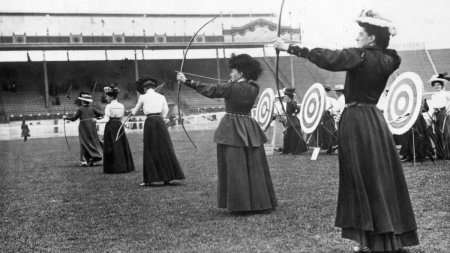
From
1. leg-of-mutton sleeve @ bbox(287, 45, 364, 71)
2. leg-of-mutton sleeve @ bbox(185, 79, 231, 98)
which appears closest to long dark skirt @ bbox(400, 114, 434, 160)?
leg-of-mutton sleeve @ bbox(185, 79, 231, 98)

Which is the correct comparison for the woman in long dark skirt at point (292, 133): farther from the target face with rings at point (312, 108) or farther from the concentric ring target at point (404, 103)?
the concentric ring target at point (404, 103)

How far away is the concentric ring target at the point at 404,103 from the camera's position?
8.02 meters

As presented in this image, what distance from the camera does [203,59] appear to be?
1668 inches

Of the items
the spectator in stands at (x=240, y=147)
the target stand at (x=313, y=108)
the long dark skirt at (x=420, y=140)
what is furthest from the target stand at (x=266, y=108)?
the spectator in stands at (x=240, y=147)

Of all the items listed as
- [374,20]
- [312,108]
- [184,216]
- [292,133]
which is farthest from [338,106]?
[374,20]

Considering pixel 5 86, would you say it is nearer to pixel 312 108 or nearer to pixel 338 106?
pixel 338 106

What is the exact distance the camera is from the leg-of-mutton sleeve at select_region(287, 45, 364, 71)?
3857 millimetres

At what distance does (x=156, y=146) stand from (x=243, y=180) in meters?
3.11

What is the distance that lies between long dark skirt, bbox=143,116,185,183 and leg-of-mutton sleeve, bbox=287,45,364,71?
198 inches

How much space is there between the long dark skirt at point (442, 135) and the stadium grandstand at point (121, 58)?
2508 cm

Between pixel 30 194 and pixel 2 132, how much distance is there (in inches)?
970

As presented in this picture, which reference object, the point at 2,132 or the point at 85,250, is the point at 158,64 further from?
the point at 85,250

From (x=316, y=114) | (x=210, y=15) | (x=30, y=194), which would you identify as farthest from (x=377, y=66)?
(x=210, y=15)

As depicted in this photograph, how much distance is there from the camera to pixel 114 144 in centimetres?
1123
